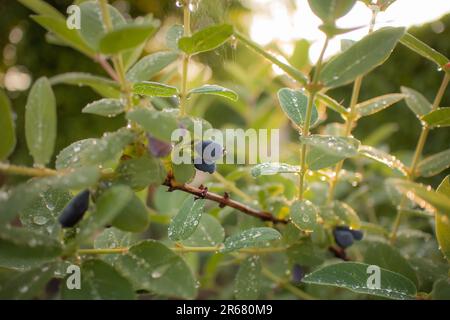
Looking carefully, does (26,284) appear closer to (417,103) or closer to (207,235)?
(207,235)

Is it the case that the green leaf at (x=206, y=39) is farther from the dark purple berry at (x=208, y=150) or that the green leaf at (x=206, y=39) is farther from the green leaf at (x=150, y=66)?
the dark purple berry at (x=208, y=150)

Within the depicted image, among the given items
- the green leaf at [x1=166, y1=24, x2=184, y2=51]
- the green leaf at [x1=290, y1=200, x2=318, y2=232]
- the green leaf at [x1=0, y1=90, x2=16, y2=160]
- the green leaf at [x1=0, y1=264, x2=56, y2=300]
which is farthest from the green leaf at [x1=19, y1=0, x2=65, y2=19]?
the green leaf at [x1=290, y1=200, x2=318, y2=232]

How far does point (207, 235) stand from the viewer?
96cm

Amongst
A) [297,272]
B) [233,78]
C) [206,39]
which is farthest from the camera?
[233,78]

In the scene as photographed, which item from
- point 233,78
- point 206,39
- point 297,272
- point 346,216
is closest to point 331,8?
point 206,39

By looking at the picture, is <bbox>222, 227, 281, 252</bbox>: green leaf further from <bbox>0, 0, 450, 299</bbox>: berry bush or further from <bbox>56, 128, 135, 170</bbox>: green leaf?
<bbox>56, 128, 135, 170</bbox>: green leaf

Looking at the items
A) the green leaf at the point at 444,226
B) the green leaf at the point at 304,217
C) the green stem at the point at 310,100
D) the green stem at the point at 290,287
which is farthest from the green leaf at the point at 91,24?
the green stem at the point at 290,287

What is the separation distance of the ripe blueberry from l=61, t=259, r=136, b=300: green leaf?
0.24 ft

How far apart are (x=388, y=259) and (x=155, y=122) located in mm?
582

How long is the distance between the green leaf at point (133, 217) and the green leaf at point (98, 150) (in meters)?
0.07

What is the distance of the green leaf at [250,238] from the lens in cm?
75
